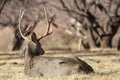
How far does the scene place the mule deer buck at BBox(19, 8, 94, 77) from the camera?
11062 millimetres

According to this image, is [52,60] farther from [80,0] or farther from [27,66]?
[80,0]

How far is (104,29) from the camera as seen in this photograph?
29109 mm

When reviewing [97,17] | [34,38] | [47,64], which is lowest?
[97,17]

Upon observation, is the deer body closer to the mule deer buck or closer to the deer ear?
the mule deer buck

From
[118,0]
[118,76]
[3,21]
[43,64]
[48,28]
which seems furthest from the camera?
[3,21]

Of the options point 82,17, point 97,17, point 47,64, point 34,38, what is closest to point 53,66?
point 47,64

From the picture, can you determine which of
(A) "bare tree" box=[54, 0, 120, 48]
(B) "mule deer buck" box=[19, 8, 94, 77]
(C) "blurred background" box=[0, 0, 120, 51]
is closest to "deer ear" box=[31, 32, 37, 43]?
(B) "mule deer buck" box=[19, 8, 94, 77]

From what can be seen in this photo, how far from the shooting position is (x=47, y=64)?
446 inches

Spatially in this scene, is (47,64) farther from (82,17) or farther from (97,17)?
(97,17)

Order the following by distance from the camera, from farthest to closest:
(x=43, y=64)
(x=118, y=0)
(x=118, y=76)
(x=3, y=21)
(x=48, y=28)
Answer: (x=3, y=21) < (x=118, y=0) < (x=48, y=28) < (x=43, y=64) < (x=118, y=76)

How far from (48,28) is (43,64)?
1344 millimetres

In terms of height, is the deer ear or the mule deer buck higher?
the deer ear

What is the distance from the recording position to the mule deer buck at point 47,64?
11062 millimetres

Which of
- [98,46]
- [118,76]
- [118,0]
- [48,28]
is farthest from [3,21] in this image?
[118,76]
